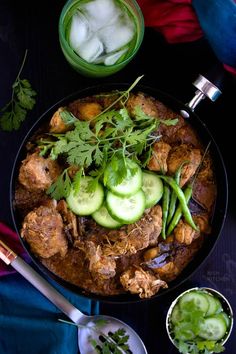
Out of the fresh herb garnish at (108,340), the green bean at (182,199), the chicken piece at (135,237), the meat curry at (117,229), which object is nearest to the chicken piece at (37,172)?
the meat curry at (117,229)

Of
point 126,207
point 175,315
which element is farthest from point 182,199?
point 175,315

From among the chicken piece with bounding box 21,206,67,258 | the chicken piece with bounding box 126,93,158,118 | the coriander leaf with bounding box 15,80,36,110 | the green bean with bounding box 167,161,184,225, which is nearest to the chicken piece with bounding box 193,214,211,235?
the green bean with bounding box 167,161,184,225

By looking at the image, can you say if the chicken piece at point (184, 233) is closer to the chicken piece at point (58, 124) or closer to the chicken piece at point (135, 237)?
the chicken piece at point (135, 237)

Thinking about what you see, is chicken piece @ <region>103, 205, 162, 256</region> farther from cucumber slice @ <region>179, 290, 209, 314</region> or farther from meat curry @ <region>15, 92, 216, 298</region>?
cucumber slice @ <region>179, 290, 209, 314</region>

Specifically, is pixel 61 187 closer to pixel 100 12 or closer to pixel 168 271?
pixel 168 271

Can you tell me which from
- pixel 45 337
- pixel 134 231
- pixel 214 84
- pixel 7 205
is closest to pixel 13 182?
pixel 7 205

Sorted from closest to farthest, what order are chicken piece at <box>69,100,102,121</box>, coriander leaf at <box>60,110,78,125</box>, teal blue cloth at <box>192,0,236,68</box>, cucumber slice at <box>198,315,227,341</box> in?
teal blue cloth at <box>192,0,236,68</box>, coriander leaf at <box>60,110,78,125</box>, chicken piece at <box>69,100,102,121</box>, cucumber slice at <box>198,315,227,341</box>
